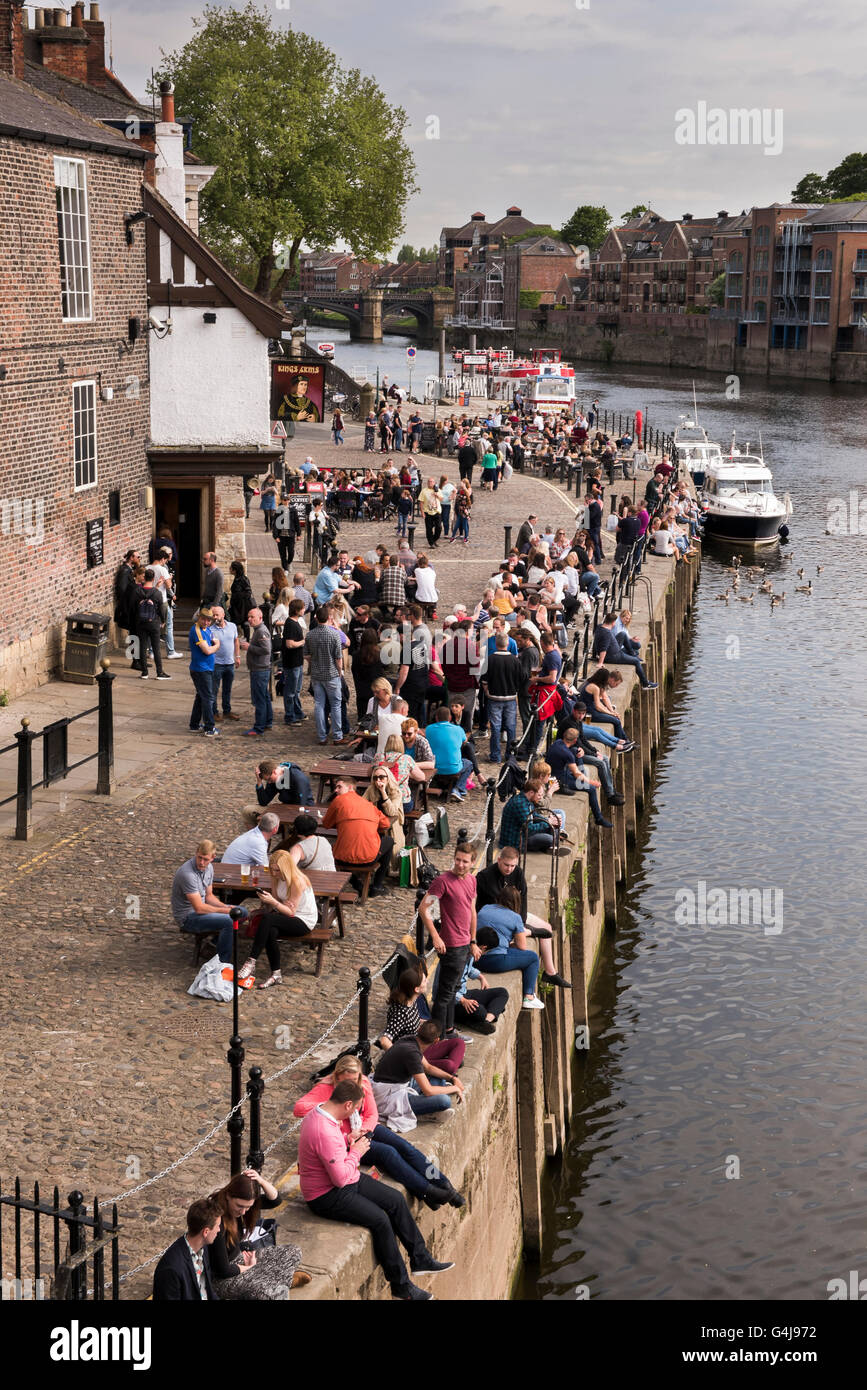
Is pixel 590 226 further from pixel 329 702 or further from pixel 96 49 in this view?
pixel 329 702

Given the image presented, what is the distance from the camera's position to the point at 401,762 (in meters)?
14.9

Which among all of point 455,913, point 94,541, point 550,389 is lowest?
point 455,913

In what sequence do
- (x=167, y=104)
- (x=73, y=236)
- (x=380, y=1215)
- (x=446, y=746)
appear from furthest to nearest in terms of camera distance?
(x=167, y=104), (x=73, y=236), (x=446, y=746), (x=380, y=1215)

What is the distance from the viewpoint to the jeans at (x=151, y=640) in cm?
2152

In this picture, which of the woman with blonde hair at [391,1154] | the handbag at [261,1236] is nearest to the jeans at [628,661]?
the woman with blonde hair at [391,1154]

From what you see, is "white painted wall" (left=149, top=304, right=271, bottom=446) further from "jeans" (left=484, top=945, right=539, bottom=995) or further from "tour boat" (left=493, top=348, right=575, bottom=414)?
"tour boat" (left=493, top=348, right=575, bottom=414)

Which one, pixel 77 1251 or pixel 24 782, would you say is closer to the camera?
pixel 77 1251

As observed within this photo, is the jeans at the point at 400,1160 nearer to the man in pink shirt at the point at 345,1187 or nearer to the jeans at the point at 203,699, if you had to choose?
the man in pink shirt at the point at 345,1187

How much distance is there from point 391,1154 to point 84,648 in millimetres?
13262

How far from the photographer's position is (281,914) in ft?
39.5

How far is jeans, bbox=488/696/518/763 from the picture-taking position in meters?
17.9

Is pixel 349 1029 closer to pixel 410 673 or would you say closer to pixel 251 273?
pixel 410 673

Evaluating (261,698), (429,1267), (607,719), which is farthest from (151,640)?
(429,1267)

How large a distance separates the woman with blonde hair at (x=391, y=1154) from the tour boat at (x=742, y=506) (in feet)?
127
